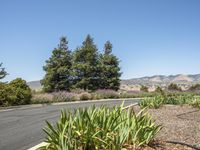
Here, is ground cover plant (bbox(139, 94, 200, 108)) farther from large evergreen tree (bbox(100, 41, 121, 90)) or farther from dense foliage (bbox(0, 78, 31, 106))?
large evergreen tree (bbox(100, 41, 121, 90))

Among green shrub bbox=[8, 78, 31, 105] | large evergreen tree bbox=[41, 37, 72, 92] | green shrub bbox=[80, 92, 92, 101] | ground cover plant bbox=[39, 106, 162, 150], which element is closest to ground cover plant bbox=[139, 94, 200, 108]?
green shrub bbox=[8, 78, 31, 105]

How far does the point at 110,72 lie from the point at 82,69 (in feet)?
16.4

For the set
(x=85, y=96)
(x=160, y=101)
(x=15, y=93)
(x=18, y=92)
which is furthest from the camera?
(x=85, y=96)

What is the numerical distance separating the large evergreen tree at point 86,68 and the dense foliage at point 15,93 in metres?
22.0

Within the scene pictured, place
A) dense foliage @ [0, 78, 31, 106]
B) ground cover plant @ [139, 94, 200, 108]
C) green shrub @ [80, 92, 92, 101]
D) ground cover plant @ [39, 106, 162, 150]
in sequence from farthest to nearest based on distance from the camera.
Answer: green shrub @ [80, 92, 92, 101] → dense foliage @ [0, 78, 31, 106] → ground cover plant @ [139, 94, 200, 108] → ground cover plant @ [39, 106, 162, 150]

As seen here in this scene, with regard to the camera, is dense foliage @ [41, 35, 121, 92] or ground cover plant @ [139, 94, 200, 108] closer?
ground cover plant @ [139, 94, 200, 108]

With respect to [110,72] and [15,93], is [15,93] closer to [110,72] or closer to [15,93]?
[15,93]

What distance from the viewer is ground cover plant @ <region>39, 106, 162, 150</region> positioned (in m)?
6.49

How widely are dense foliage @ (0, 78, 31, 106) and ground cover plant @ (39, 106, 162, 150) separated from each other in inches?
827

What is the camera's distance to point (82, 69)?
52938 millimetres

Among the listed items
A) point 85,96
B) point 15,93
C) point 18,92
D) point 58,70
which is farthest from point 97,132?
point 58,70

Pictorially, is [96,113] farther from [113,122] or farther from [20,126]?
[20,126]

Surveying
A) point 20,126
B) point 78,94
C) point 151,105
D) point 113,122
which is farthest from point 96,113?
point 78,94

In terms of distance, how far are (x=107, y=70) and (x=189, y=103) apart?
31.2m
